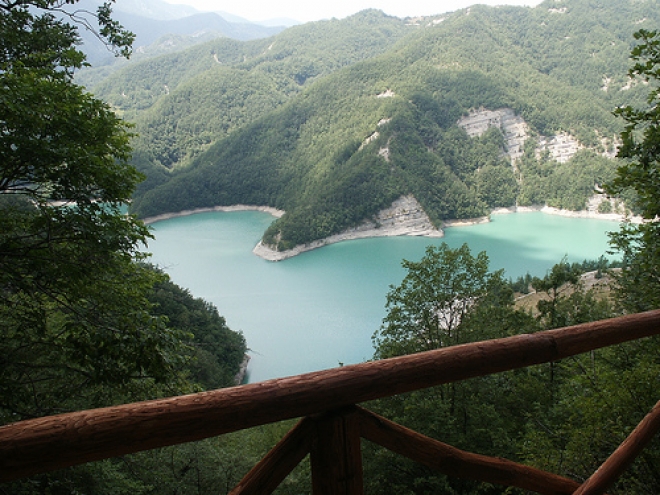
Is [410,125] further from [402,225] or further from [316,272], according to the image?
[316,272]

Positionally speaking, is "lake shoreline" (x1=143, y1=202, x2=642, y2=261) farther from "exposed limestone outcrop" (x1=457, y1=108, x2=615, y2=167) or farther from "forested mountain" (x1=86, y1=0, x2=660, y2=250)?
"exposed limestone outcrop" (x1=457, y1=108, x2=615, y2=167)

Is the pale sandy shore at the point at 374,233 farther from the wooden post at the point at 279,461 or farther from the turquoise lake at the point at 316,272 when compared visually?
the wooden post at the point at 279,461

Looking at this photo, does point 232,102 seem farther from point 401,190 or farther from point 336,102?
point 401,190

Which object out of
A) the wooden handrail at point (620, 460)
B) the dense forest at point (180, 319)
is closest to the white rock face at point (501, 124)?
the dense forest at point (180, 319)

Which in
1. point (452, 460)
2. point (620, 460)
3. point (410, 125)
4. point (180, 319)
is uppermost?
point (410, 125)

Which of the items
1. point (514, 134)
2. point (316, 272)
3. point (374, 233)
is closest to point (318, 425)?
point (316, 272)

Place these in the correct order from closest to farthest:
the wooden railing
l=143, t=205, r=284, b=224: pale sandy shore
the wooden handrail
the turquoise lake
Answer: the wooden railing
the wooden handrail
the turquoise lake
l=143, t=205, r=284, b=224: pale sandy shore

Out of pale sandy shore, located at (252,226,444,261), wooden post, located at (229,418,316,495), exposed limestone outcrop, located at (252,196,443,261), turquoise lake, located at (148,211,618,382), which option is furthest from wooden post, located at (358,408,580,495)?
exposed limestone outcrop, located at (252,196,443,261)
